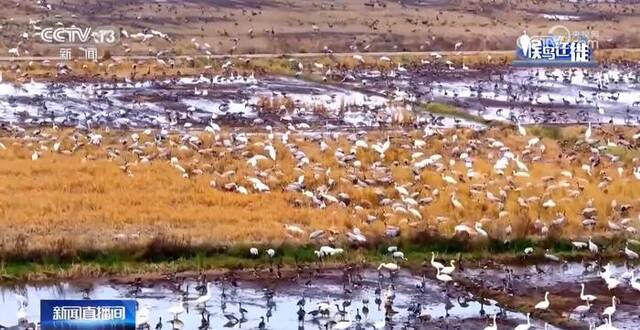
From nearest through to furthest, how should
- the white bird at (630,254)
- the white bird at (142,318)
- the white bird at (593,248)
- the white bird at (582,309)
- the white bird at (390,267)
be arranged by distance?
the white bird at (142,318) → the white bird at (582,309) → the white bird at (390,267) → the white bird at (630,254) → the white bird at (593,248)

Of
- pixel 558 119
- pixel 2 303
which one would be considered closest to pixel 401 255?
pixel 2 303

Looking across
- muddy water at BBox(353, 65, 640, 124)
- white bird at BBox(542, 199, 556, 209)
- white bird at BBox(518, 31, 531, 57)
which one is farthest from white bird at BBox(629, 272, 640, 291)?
white bird at BBox(518, 31, 531, 57)

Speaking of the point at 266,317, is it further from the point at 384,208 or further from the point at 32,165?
the point at 32,165

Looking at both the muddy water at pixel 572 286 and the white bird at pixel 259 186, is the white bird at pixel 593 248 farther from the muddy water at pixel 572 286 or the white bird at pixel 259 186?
the white bird at pixel 259 186

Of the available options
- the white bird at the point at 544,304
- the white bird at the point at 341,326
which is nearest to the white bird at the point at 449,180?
the white bird at the point at 544,304

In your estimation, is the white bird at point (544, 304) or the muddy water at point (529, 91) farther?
the muddy water at point (529, 91)

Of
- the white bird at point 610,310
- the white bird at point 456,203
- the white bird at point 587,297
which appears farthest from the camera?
the white bird at point 456,203

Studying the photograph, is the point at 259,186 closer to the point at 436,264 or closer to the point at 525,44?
the point at 436,264
